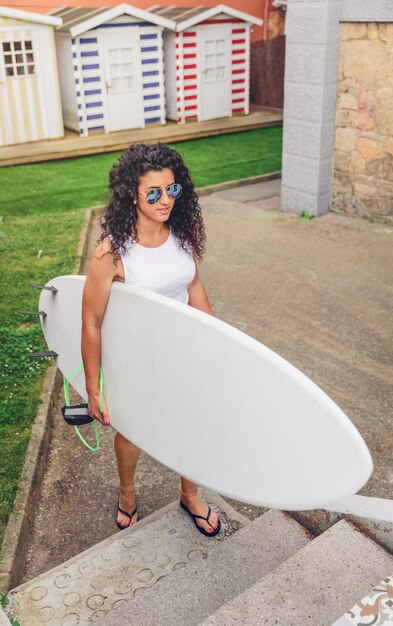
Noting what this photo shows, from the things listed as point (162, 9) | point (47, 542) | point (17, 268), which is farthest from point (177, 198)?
point (162, 9)

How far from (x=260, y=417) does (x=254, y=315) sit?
3.37 metres

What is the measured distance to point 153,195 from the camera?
2508 millimetres

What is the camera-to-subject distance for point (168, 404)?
2.56 metres

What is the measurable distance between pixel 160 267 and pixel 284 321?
2935 millimetres

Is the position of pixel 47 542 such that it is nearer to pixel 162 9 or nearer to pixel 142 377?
pixel 142 377

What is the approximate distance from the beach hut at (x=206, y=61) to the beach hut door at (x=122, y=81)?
0.90 meters

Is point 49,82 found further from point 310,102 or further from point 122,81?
point 310,102

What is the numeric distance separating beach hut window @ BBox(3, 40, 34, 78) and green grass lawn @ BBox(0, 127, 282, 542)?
1.98 m

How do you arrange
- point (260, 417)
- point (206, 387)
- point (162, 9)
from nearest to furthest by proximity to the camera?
point (260, 417), point (206, 387), point (162, 9)

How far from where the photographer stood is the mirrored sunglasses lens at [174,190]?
255 centimetres

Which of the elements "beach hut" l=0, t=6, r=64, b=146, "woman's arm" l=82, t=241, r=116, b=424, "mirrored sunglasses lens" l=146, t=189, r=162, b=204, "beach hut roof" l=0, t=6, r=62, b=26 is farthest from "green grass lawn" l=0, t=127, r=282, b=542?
"beach hut roof" l=0, t=6, r=62, b=26

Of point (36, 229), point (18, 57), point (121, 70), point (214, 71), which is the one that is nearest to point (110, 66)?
point (121, 70)

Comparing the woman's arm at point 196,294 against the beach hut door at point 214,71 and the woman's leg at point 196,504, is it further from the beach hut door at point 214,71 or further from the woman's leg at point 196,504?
the beach hut door at point 214,71

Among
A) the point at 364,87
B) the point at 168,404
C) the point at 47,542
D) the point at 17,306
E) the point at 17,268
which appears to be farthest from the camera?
the point at 364,87
